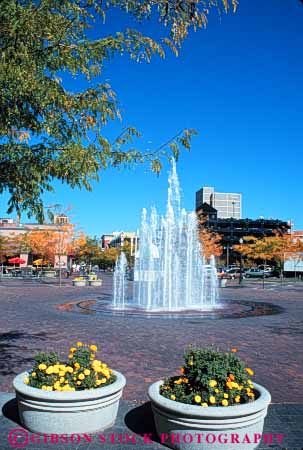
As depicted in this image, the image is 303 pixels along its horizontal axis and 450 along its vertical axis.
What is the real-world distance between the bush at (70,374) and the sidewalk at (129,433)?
50 cm

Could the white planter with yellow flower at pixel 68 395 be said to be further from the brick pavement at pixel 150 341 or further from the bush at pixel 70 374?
the brick pavement at pixel 150 341

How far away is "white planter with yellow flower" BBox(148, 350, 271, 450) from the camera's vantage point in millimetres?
4051

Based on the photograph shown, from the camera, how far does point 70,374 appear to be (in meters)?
4.82

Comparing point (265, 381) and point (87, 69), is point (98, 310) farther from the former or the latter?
point (87, 69)

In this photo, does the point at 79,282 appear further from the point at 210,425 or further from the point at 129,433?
the point at 210,425

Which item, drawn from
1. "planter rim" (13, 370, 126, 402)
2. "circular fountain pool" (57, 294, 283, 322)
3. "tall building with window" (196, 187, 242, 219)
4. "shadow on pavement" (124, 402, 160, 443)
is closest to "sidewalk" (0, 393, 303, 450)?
"shadow on pavement" (124, 402, 160, 443)

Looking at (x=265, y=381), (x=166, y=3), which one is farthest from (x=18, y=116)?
(x=265, y=381)

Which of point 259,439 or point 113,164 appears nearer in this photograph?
point 259,439

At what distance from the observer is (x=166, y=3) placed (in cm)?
481

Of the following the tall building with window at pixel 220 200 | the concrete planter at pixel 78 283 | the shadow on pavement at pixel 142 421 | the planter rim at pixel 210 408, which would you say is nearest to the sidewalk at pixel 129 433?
the shadow on pavement at pixel 142 421

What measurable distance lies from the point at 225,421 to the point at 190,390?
1.79ft

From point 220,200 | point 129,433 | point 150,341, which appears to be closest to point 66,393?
point 129,433

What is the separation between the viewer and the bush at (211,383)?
170 inches

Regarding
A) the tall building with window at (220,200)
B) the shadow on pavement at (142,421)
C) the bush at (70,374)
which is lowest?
the shadow on pavement at (142,421)
